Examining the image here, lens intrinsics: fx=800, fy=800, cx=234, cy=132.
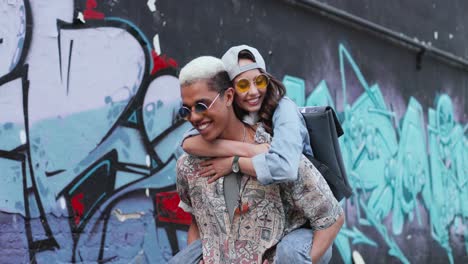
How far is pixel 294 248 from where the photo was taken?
3.25 metres

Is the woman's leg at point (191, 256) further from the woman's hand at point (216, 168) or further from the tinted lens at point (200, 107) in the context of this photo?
the tinted lens at point (200, 107)

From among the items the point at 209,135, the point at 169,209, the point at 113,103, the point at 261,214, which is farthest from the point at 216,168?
the point at 169,209

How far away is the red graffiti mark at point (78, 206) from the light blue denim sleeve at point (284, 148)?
2.85m

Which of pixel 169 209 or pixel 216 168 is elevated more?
pixel 216 168

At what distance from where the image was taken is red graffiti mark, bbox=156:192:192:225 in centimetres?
673

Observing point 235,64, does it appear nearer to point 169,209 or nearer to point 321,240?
point 321,240

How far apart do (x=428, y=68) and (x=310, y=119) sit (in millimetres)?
8235

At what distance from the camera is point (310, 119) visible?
145 inches

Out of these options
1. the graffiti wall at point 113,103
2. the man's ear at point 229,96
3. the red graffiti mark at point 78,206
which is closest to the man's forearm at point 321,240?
the man's ear at point 229,96

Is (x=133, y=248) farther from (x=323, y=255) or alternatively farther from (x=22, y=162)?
(x=323, y=255)

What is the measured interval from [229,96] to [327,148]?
55 cm

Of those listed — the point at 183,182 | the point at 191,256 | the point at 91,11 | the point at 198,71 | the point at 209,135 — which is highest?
the point at 91,11

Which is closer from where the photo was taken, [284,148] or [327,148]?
[284,148]

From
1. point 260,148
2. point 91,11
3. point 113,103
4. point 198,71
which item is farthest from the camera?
point 113,103
